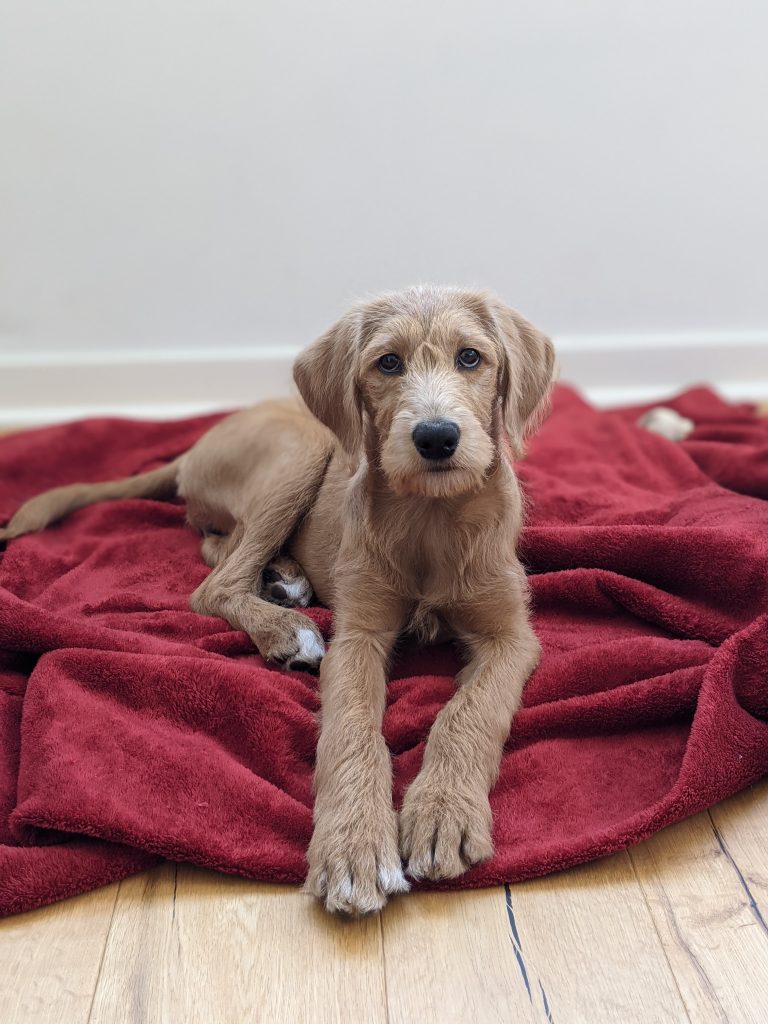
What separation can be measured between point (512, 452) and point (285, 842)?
3.95ft

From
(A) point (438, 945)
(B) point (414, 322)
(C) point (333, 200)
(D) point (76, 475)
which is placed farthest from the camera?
(C) point (333, 200)

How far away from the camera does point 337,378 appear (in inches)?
96.7

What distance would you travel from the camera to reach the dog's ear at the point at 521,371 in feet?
7.92

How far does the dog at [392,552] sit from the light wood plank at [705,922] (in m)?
0.36

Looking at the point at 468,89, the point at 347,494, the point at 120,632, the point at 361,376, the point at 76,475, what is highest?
the point at 468,89

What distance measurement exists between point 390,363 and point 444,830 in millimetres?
1127

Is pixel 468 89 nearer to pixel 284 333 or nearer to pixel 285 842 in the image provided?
pixel 284 333

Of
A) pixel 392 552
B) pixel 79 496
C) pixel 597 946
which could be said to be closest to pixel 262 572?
pixel 392 552

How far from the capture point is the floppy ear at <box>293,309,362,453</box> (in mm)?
2420

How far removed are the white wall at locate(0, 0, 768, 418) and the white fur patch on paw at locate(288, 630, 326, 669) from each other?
2.19m

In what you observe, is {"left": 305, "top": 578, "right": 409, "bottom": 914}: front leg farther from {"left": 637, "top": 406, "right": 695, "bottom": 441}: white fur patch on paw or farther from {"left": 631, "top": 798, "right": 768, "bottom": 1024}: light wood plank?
{"left": 637, "top": 406, "right": 695, "bottom": 441}: white fur patch on paw

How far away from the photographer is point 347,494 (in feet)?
8.63

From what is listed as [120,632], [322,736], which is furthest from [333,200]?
[322,736]

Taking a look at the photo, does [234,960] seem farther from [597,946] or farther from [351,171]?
[351,171]
